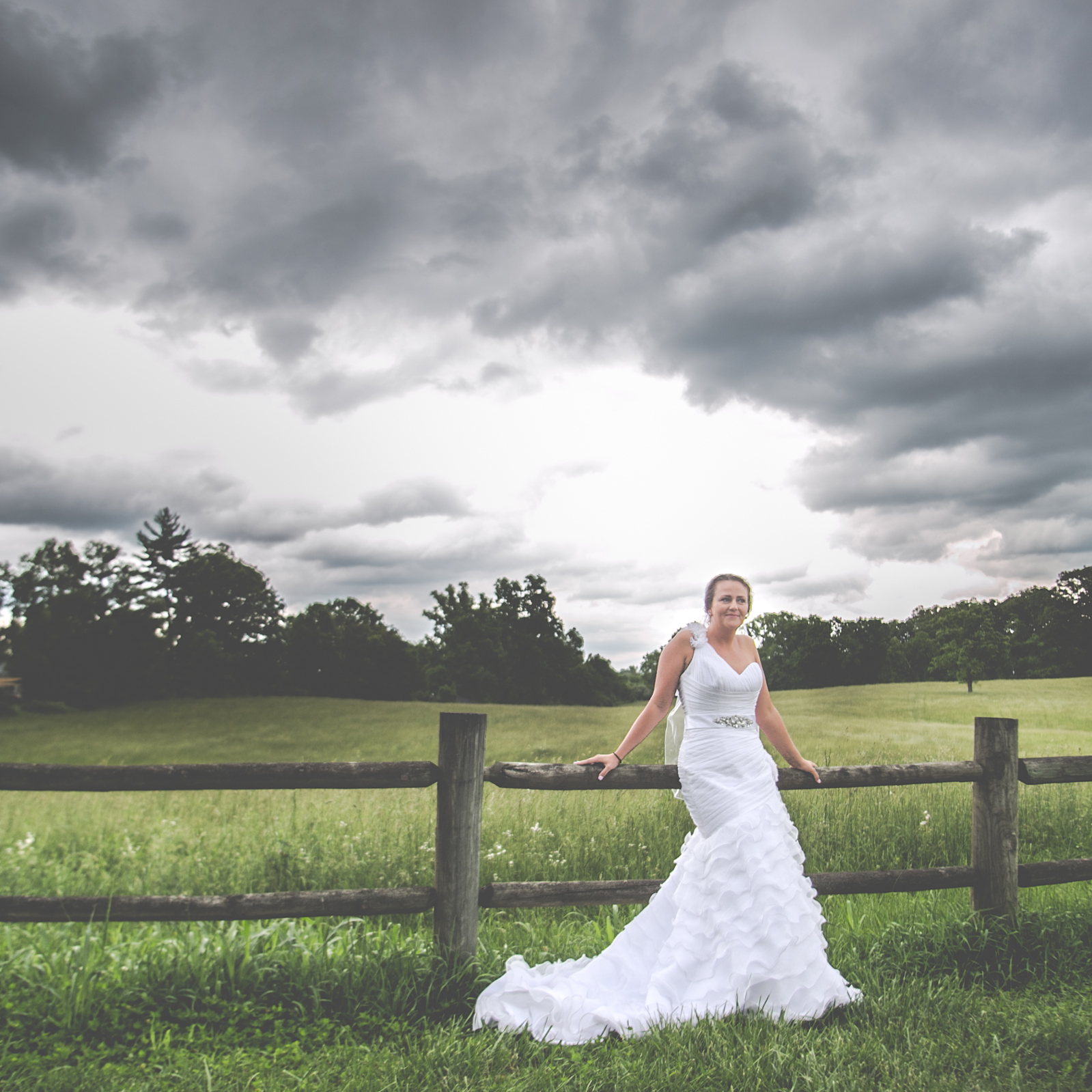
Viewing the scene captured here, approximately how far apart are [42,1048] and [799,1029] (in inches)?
148

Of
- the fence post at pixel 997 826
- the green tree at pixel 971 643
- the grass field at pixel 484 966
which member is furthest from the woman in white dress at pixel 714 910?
the green tree at pixel 971 643

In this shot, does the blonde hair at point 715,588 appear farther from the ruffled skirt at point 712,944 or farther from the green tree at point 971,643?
the green tree at point 971,643

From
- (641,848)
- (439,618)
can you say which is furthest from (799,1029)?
(439,618)

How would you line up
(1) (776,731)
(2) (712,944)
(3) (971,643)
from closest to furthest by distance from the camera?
(2) (712,944)
(1) (776,731)
(3) (971,643)

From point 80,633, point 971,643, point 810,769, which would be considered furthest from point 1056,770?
point 80,633

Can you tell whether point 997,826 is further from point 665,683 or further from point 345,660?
point 345,660

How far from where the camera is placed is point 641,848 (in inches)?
287

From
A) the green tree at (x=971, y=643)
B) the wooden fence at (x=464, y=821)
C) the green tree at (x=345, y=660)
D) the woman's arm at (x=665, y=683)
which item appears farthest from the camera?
the green tree at (x=345, y=660)

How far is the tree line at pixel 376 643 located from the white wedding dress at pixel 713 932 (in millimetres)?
51121

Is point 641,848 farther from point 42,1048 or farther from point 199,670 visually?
point 199,670

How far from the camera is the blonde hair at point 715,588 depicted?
15.5ft

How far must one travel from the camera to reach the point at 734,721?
4516 millimetres

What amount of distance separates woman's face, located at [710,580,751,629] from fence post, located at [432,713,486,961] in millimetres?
1626

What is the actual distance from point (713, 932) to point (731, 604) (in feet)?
6.13
